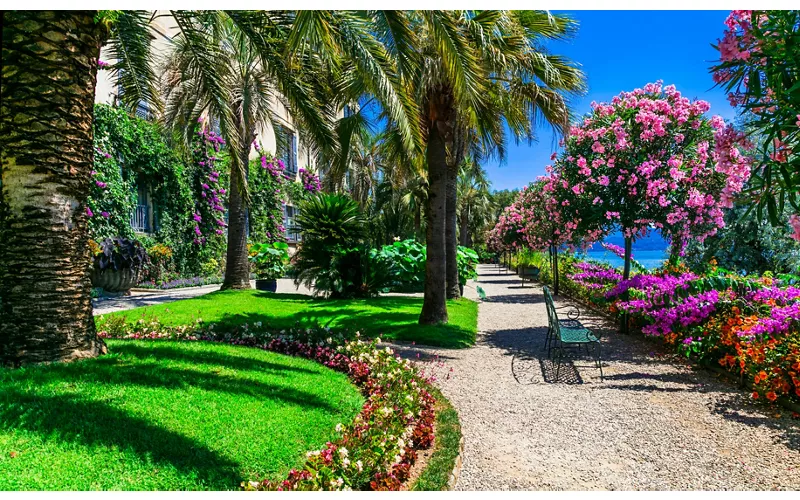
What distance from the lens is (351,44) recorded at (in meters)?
6.07

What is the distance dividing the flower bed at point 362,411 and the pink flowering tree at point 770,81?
2.61 m

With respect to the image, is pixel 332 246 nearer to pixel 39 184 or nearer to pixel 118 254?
pixel 118 254

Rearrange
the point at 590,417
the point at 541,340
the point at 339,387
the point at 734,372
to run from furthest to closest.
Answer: the point at 541,340 → the point at 734,372 → the point at 339,387 → the point at 590,417

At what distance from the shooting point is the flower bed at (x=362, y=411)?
2836mm

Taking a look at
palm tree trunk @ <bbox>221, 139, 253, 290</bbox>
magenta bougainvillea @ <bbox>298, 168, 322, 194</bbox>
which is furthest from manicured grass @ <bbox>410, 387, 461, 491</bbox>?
magenta bougainvillea @ <bbox>298, 168, 322, 194</bbox>

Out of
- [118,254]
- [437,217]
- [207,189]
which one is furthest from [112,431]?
[207,189]

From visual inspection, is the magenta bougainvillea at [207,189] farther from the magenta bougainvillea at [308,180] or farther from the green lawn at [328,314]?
the magenta bougainvillea at [308,180]

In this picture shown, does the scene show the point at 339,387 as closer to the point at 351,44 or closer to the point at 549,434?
the point at 549,434

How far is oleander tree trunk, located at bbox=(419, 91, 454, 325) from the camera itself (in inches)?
366

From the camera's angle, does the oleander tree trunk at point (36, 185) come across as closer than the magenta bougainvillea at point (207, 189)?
Yes

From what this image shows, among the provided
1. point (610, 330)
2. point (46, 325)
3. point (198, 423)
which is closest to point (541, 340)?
point (610, 330)

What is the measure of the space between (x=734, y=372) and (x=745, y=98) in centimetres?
406

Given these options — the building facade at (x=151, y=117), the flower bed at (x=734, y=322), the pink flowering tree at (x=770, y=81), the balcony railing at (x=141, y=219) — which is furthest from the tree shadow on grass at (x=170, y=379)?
the balcony railing at (x=141, y=219)

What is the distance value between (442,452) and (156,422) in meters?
2.02
